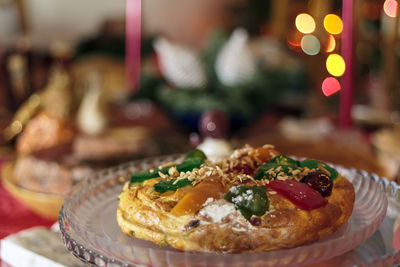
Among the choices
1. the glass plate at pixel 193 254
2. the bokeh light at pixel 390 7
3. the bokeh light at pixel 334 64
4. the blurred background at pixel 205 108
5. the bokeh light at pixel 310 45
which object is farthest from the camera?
the bokeh light at pixel 310 45

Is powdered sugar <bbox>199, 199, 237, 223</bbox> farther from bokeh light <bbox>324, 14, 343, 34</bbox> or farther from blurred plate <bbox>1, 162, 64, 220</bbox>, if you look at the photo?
bokeh light <bbox>324, 14, 343, 34</bbox>

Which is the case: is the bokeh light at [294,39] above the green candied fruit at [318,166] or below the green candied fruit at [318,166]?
below

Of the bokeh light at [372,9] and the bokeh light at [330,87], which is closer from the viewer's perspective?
the bokeh light at [330,87]

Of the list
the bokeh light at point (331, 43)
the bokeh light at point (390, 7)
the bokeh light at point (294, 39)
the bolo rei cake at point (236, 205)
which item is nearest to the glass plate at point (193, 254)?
the bolo rei cake at point (236, 205)

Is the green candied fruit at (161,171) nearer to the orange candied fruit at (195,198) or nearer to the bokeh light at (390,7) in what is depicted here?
the orange candied fruit at (195,198)

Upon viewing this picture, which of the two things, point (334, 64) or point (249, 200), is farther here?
point (334, 64)

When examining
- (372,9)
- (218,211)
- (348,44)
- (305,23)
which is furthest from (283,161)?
(305,23)

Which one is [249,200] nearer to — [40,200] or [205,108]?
[40,200]
